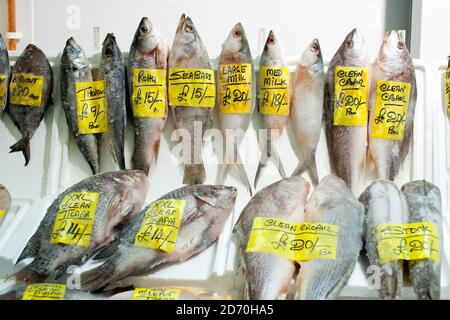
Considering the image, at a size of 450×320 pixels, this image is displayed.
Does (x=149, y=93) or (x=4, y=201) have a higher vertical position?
(x=149, y=93)

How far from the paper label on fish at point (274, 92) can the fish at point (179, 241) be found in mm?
361

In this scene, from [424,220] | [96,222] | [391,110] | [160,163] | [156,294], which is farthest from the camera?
[160,163]

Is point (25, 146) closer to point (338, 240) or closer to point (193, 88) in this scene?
point (193, 88)

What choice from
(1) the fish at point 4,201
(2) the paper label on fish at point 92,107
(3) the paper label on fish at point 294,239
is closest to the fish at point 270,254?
(3) the paper label on fish at point 294,239

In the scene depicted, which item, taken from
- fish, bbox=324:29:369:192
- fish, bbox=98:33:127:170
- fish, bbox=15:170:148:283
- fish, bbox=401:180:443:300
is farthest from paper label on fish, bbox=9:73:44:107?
fish, bbox=401:180:443:300

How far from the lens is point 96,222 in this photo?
1628 mm

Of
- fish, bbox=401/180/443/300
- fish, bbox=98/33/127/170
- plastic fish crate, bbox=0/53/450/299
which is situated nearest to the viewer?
fish, bbox=401/180/443/300

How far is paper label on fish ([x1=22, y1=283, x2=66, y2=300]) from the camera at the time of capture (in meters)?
1.41

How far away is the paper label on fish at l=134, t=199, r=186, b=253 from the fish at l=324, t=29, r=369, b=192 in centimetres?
60

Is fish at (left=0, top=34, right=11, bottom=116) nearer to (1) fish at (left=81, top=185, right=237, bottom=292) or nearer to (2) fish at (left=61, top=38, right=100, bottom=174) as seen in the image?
(2) fish at (left=61, top=38, right=100, bottom=174)

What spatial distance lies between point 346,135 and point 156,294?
90cm

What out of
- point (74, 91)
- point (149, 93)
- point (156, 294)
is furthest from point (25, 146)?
point (156, 294)

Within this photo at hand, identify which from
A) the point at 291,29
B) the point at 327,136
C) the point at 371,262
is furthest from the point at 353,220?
the point at 291,29

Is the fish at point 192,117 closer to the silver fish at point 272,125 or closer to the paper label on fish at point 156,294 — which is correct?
the silver fish at point 272,125
